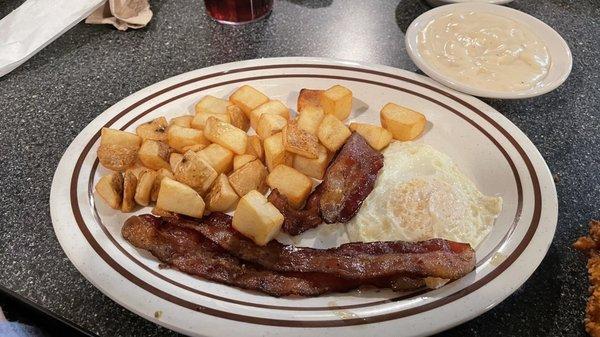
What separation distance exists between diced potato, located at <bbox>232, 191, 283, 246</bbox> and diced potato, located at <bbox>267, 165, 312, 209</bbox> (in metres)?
0.16

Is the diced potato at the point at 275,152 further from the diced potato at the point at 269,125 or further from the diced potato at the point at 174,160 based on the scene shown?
the diced potato at the point at 174,160

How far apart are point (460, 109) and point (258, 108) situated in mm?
670

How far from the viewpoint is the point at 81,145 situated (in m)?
1.50

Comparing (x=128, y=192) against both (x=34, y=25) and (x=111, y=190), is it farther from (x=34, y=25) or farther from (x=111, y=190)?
(x=34, y=25)

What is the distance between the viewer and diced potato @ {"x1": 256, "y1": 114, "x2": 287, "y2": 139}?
5.09 ft

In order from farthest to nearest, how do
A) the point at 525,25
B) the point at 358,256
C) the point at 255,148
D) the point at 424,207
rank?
the point at 525,25 → the point at 255,148 → the point at 424,207 → the point at 358,256

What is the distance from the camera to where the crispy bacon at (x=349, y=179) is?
A: 4.60ft

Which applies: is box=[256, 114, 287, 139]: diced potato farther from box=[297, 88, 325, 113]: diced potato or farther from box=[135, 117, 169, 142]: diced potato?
box=[135, 117, 169, 142]: diced potato

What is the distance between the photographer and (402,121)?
158cm

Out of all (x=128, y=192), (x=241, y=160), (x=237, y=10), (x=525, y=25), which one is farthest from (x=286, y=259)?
(x=525, y=25)

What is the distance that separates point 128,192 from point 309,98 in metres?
0.65

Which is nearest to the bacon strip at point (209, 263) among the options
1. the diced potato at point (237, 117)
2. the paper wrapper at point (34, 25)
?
the diced potato at point (237, 117)

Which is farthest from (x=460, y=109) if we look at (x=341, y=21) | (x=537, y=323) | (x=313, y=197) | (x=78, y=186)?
(x=78, y=186)

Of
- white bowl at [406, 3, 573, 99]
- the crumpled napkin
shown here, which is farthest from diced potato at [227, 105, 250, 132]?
the crumpled napkin
